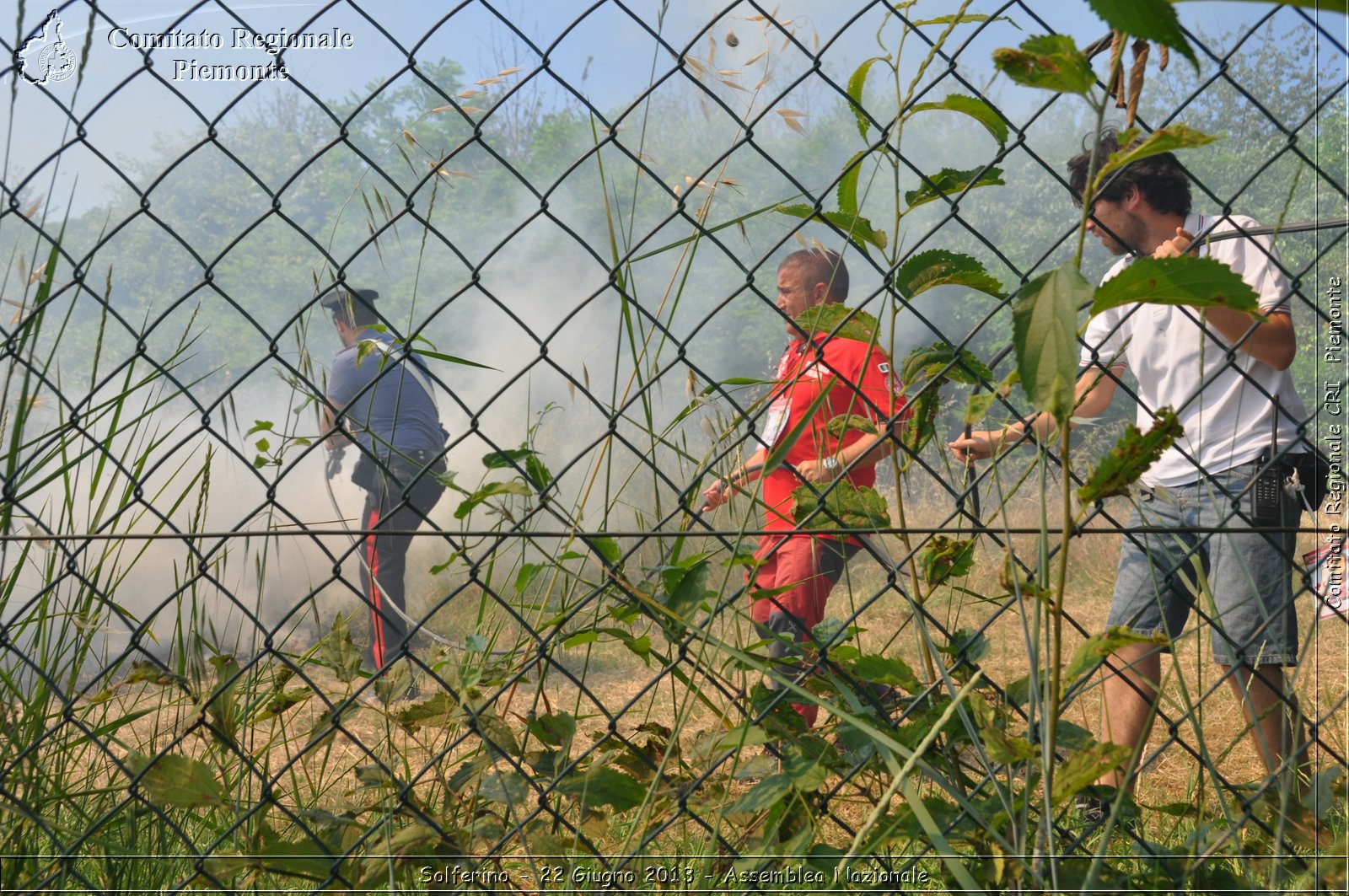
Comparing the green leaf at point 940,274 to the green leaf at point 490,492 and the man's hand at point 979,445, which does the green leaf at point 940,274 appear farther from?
the green leaf at point 490,492

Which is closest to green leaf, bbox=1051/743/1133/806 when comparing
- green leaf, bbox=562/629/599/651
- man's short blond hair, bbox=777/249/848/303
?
green leaf, bbox=562/629/599/651

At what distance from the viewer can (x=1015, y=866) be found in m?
1.04

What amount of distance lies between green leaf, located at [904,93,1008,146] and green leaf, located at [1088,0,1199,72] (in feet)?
0.85

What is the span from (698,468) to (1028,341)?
0.45 meters

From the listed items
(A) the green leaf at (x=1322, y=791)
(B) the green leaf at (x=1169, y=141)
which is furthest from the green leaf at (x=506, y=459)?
(A) the green leaf at (x=1322, y=791)

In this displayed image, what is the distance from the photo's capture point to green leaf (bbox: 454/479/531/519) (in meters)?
1.06

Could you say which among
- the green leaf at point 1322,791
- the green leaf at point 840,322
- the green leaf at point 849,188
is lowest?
the green leaf at point 1322,791

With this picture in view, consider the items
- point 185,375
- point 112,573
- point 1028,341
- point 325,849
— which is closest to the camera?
point 1028,341

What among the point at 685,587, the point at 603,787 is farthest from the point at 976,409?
the point at 603,787

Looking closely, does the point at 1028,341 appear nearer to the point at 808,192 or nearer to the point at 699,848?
the point at 808,192

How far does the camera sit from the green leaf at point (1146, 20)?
0.75m

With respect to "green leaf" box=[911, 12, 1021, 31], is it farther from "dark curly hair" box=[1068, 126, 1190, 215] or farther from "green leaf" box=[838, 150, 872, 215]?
"dark curly hair" box=[1068, 126, 1190, 215]

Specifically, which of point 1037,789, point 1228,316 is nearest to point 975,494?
point 1037,789

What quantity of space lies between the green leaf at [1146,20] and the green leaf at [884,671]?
68 centimetres
